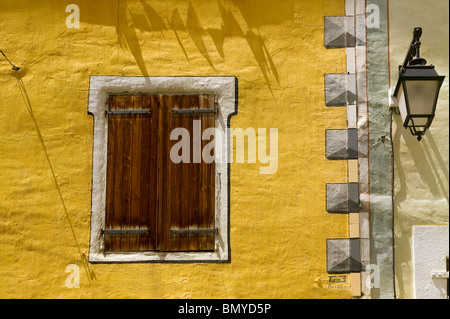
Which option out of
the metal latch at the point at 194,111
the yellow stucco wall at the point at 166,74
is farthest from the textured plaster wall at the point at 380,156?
the metal latch at the point at 194,111

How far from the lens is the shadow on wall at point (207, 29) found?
560 centimetres

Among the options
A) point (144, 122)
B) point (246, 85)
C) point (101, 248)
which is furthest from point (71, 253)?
point (246, 85)

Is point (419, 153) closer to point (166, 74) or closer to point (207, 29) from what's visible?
point (207, 29)

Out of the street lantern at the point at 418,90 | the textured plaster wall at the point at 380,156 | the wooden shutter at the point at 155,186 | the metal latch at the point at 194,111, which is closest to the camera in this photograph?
the street lantern at the point at 418,90

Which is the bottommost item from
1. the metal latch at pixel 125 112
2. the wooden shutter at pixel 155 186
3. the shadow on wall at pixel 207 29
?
the wooden shutter at pixel 155 186

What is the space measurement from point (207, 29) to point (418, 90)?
6.77ft

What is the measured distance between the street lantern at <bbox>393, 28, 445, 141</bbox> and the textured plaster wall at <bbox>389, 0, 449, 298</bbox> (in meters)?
0.41

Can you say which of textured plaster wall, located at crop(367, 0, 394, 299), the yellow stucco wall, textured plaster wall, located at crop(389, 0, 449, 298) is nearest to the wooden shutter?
the yellow stucco wall

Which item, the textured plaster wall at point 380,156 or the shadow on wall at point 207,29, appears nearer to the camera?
the textured plaster wall at point 380,156

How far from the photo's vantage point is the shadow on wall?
18.4 feet

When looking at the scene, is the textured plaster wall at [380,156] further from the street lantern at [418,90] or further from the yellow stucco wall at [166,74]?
the street lantern at [418,90]

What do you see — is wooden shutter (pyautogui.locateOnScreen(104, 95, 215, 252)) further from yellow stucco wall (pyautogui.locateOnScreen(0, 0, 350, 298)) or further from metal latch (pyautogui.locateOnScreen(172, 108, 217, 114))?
yellow stucco wall (pyautogui.locateOnScreen(0, 0, 350, 298))

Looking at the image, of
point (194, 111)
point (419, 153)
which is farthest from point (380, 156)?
point (194, 111)
